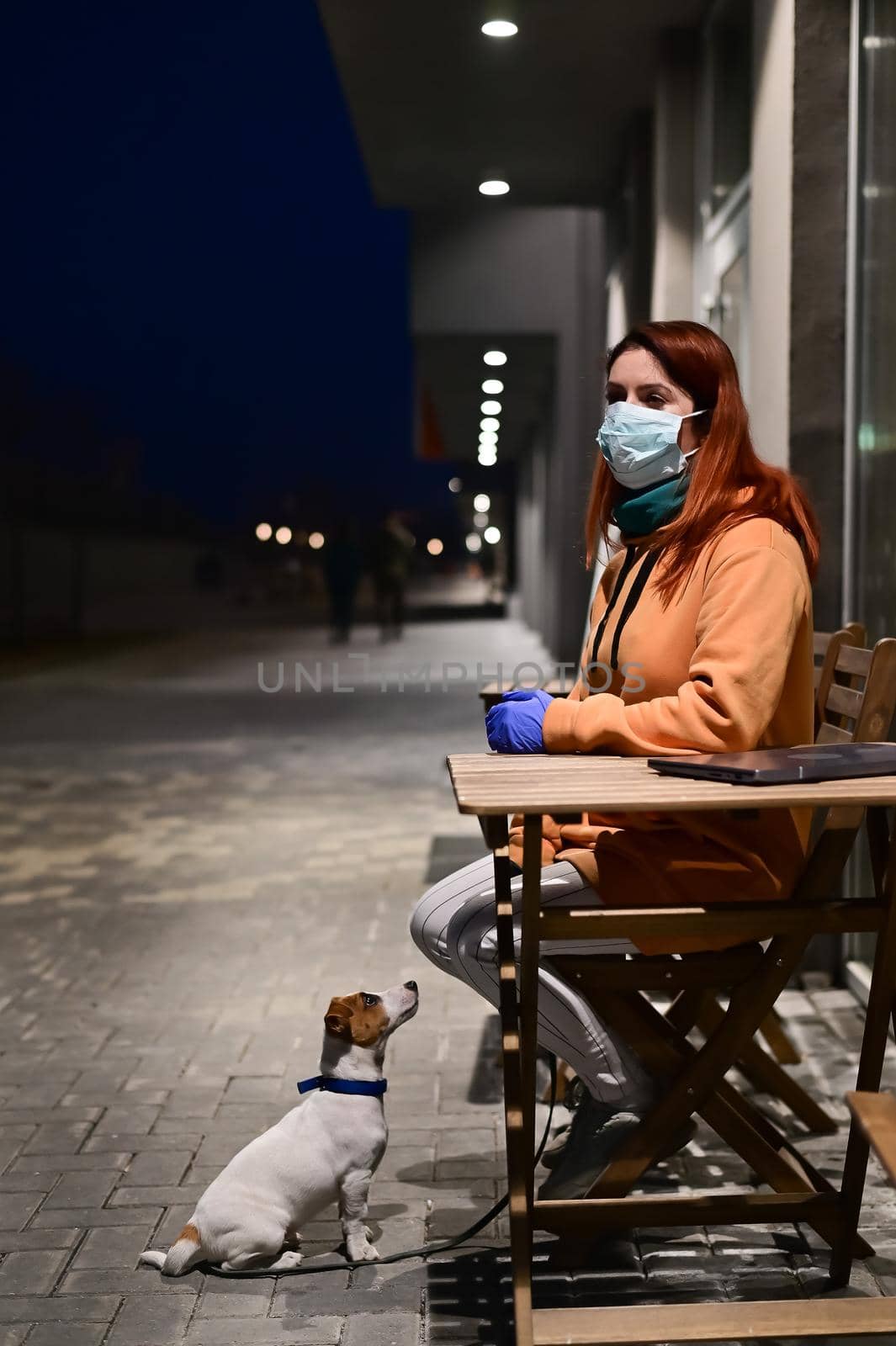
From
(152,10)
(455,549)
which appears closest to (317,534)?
(455,549)

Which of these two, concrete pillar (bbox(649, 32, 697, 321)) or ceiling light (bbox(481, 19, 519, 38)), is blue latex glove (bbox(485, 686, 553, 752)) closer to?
concrete pillar (bbox(649, 32, 697, 321))

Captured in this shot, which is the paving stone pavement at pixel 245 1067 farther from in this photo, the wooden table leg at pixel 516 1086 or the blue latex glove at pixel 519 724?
the blue latex glove at pixel 519 724

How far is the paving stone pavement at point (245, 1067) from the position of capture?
3.20 meters

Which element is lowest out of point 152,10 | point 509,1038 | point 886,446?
point 509,1038

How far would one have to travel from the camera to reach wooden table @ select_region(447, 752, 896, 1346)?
261 cm

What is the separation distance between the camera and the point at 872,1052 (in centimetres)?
308

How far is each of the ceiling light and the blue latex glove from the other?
5597 mm

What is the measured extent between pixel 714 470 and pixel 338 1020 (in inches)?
Result: 55.1

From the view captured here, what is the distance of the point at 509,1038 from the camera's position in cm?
293

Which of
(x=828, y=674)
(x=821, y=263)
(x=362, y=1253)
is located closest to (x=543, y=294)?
(x=821, y=263)

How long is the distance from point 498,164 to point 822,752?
8821mm

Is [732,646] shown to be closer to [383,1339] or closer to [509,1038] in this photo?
[509,1038]

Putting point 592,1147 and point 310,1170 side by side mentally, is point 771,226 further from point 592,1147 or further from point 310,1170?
point 310,1170

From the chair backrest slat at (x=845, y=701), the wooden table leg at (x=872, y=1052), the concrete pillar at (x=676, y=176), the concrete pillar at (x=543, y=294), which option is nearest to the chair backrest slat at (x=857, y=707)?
the chair backrest slat at (x=845, y=701)
